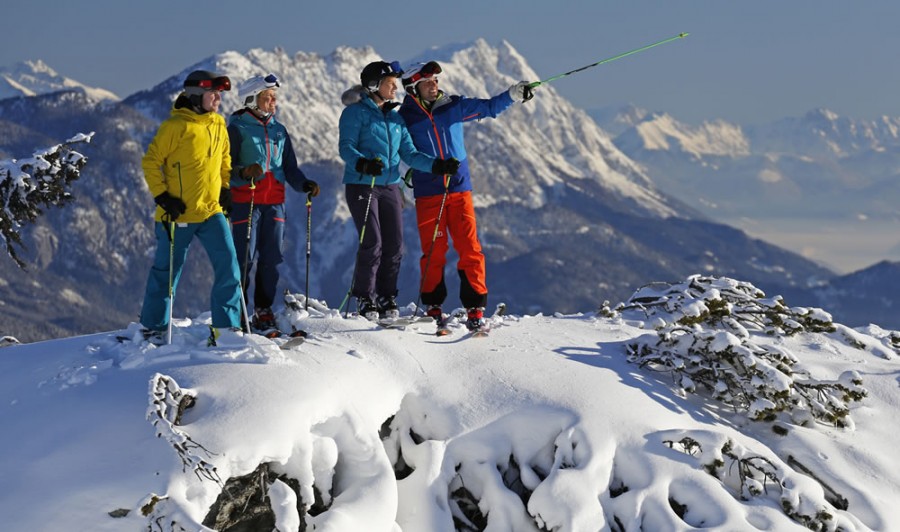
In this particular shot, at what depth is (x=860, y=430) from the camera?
30.3ft

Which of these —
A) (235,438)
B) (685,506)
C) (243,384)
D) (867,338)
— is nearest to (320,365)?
(243,384)

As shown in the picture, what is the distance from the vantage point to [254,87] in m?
10.2

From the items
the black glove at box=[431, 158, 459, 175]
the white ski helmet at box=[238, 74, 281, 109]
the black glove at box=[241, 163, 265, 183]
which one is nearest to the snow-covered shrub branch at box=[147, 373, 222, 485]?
the black glove at box=[241, 163, 265, 183]

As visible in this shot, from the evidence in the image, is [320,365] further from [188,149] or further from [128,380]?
[188,149]

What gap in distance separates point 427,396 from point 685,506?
2283 mm

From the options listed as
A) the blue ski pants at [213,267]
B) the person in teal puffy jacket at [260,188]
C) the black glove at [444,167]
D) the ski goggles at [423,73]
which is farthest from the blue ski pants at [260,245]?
the ski goggles at [423,73]

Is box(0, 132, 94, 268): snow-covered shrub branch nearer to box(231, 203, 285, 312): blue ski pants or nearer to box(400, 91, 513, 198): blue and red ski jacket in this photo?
box(231, 203, 285, 312): blue ski pants

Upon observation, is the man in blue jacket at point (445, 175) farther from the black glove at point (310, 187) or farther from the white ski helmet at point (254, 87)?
the white ski helmet at point (254, 87)

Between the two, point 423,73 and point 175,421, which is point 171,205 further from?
point 423,73

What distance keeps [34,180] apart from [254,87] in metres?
3.54

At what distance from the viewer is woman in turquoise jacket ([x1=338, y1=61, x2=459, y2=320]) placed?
1056cm

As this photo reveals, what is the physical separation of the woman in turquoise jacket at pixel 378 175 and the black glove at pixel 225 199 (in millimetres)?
1471

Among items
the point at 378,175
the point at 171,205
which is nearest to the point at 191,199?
the point at 171,205

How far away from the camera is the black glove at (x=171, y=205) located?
8.96m
